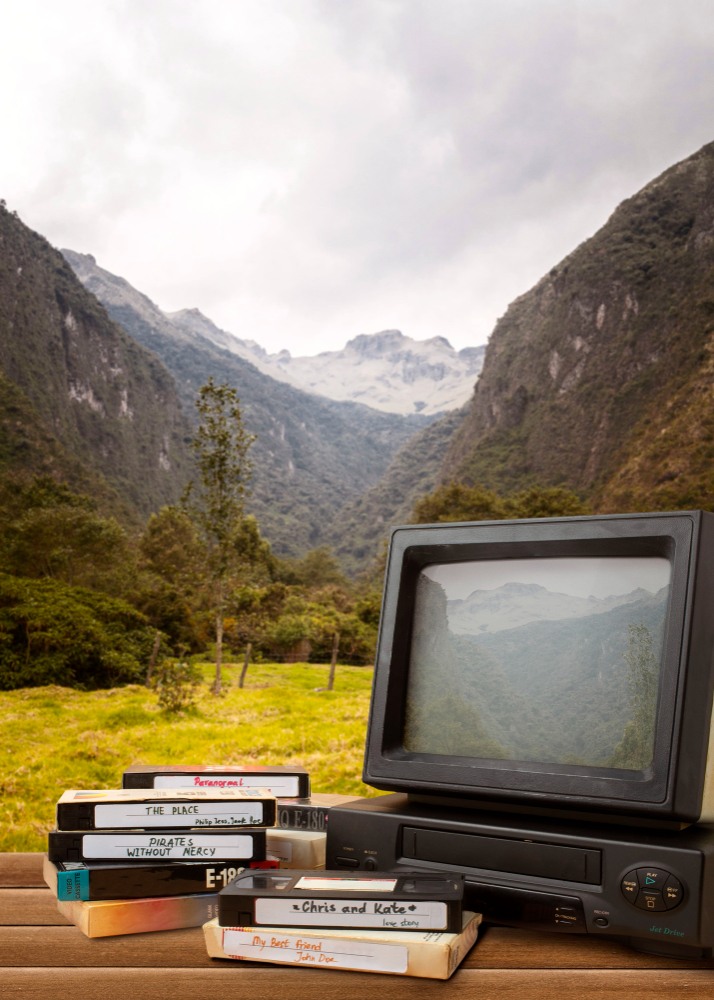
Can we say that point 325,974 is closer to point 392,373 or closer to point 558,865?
point 558,865

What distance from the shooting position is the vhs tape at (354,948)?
0.67 m

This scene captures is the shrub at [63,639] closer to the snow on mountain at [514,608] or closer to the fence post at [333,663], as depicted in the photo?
the fence post at [333,663]

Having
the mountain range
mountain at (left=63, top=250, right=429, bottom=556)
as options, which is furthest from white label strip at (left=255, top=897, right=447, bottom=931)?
mountain at (left=63, top=250, right=429, bottom=556)

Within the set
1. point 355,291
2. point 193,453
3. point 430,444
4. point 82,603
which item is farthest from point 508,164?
point 430,444

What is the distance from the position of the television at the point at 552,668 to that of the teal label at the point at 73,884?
0.28 m

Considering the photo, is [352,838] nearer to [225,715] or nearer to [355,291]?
[225,715]

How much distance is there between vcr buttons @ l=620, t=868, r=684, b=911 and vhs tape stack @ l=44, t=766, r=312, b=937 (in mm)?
352

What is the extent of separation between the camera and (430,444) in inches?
508

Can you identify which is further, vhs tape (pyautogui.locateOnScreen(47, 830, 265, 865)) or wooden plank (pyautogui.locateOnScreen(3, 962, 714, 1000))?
vhs tape (pyautogui.locateOnScreen(47, 830, 265, 865))

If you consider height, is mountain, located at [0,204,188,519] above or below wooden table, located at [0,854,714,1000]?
above

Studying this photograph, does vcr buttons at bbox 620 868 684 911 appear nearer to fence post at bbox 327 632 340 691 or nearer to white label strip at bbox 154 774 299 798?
white label strip at bbox 154 774 299 798

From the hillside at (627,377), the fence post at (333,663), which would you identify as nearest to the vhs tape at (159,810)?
the fence post at (333,663)

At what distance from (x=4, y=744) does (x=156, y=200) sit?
3643mm

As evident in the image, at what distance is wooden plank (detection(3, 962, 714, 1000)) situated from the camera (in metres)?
0.66
